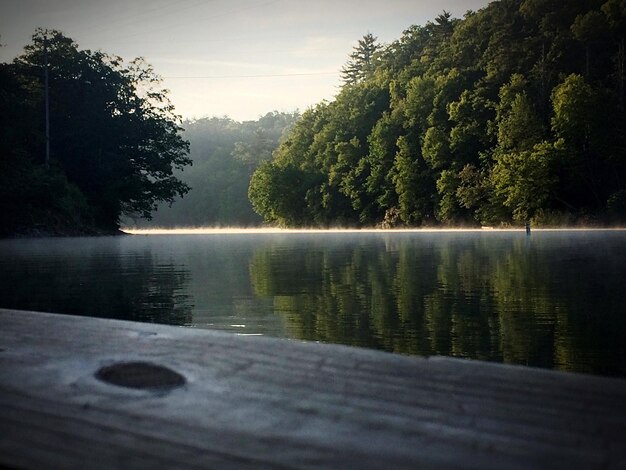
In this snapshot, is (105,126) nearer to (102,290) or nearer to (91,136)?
(91,136)

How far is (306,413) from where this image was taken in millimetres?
1819

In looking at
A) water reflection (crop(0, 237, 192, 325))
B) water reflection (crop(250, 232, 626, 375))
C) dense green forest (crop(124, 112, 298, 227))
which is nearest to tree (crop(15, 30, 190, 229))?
water reflection (crop(0, 237, 192, 325))

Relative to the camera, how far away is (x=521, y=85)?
59812 mm

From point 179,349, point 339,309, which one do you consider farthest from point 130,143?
point 179,349

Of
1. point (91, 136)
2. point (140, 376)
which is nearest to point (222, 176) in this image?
point (91, 136)

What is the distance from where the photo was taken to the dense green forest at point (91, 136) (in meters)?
45.0

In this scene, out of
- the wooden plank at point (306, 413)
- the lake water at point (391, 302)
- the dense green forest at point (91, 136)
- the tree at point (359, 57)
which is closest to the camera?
the wooden plank at point (306, 413)

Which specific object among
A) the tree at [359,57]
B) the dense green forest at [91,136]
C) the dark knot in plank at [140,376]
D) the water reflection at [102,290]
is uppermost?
the tree at [359,57]

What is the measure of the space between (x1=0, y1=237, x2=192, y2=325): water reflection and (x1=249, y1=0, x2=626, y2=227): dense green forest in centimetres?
4328

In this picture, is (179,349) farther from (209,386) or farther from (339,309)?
(339,309)

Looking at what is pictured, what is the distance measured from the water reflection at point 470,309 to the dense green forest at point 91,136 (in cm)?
3355

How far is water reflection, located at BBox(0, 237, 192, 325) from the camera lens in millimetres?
8047

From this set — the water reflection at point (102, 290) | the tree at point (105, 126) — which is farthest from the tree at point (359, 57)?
the water reflection at point (102, 290)

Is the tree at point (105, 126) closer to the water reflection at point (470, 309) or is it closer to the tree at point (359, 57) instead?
the water reflection at point (470, 309)
